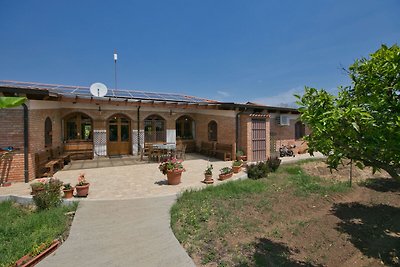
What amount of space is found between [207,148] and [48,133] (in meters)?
8.94

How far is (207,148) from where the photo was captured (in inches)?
577

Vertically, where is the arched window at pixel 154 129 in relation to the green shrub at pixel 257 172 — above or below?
above

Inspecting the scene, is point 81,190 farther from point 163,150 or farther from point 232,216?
point 163,150

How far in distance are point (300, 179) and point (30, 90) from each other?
33.8ft

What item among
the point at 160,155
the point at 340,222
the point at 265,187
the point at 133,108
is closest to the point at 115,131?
the point at 133,108

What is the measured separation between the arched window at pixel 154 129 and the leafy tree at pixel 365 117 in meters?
12.6

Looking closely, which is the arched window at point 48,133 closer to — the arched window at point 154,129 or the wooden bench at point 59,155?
the wooden bench at point 59,155

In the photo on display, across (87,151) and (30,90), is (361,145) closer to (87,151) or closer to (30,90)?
(30,90)

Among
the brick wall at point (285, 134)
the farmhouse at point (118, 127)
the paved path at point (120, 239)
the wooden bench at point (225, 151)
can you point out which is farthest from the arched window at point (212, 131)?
the paved path at point (120, 239)

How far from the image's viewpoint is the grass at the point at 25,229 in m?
3.62

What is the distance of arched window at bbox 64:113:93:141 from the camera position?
12.7 meters

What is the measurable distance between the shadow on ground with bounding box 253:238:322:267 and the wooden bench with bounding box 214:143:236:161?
814 cm

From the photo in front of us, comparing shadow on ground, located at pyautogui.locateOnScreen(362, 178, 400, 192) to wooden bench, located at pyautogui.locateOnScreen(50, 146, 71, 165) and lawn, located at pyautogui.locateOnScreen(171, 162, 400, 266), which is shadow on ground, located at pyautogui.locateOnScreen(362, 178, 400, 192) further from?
wooden bench, located at pyautogui.locateOnScreen(50, 146, 71, 165)

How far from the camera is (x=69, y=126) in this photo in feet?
41.9
